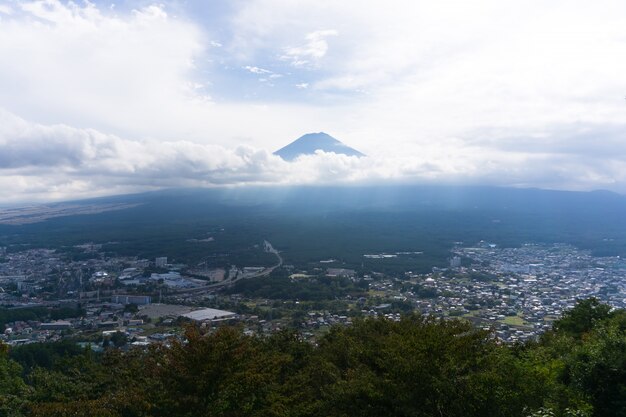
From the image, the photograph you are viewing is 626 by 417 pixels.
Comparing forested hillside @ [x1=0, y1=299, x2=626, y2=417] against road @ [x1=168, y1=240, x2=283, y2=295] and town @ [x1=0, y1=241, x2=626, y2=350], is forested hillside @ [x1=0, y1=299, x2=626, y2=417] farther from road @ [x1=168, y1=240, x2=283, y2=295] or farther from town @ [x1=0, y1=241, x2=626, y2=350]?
road @ [x1=168, y1=240, x2=283, y2=295]

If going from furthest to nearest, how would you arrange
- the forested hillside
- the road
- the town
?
the road < the town < the forested hillside

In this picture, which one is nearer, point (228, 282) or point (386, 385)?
point (386, 385)

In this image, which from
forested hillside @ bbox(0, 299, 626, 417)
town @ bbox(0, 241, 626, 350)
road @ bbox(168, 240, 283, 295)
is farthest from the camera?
road @ bbox(168, 240, 283, 295)

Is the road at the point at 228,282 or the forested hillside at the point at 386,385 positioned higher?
the forested hillside at the point at 386,385

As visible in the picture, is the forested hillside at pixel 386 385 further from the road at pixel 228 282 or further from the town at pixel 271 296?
the road at pixel 228 282

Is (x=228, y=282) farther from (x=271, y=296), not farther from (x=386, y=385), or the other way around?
(x=386, y=385)

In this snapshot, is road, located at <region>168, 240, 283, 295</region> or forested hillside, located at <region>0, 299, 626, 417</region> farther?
road, located at <region>168, 240, 283, 295</region>

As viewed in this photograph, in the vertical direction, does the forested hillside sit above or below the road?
above

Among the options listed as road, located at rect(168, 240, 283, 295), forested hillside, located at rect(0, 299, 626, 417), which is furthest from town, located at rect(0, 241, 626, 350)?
forested hillside, located at rect(0, 299, 626, 417)

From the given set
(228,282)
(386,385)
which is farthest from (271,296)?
(386,385)

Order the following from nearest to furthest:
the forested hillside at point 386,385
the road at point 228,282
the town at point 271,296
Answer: the forested hillside at point 386,385, the town at point 271,296, the road at point 228,282

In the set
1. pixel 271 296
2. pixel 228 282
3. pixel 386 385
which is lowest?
pixel 271 296

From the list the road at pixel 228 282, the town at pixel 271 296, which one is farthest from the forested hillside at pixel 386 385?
the road at pixel 228 282
